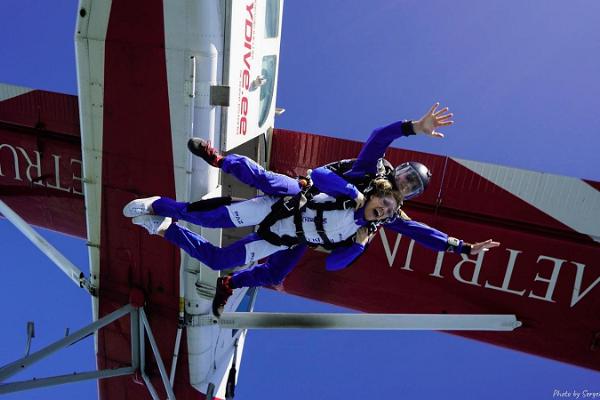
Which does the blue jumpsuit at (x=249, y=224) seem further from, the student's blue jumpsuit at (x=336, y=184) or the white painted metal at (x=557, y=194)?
the white painted metal at (x=557, y=194)

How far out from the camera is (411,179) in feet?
11.6

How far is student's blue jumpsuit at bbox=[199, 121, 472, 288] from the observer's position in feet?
11.4

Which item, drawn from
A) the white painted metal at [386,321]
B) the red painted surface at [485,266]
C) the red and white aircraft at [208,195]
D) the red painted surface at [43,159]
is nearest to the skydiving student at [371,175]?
the red and white aircraft at [208,195]

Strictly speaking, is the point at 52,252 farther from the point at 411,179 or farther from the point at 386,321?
the point at 411,179

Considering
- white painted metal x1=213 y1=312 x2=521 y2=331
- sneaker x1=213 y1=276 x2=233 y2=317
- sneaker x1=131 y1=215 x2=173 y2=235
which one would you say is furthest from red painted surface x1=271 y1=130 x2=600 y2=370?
sneaker x1=131 y1=215 x2=173 y2=235

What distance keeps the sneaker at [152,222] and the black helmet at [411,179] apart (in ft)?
7.70

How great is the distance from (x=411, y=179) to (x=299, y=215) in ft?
3.70

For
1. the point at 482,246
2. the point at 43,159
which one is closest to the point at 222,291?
the point at 482,246

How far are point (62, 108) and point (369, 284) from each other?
5.09 meters

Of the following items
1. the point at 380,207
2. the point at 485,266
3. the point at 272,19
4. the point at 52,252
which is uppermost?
the point at 272,19

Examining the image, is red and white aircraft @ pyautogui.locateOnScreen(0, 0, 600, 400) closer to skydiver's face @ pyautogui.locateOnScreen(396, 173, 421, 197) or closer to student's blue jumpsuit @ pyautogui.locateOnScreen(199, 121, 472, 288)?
student's blue jumpsuit @ pyautogui.locateOnScreen(199, 121, 472, 288)

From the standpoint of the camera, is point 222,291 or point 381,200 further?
point 222,291

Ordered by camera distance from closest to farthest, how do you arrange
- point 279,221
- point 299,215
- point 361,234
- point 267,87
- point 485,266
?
point 361,234
point 299,215
point 279,221
point 485,266
point 267,87

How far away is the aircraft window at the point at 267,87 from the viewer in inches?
213
